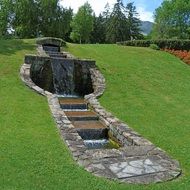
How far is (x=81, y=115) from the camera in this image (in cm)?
1337

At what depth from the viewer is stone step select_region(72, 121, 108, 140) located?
38.1ft

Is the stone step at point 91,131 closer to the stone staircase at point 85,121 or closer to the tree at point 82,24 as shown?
the stone staircase at point 85,121

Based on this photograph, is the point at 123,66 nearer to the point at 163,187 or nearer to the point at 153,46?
the point at 153,46

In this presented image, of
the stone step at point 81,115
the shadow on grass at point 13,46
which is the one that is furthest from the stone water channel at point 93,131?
the shadow on grass at point 13,46

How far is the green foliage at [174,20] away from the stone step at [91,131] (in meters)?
55.2

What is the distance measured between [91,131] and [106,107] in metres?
2.71

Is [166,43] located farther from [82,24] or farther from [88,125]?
[82,24]

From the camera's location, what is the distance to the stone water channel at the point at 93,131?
323 inches

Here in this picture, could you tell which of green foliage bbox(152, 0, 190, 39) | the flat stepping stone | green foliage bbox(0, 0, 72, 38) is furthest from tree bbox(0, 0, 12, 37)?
the flat stepping stone

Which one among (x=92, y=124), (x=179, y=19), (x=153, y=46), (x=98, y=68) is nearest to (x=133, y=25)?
(x=179, y=19)

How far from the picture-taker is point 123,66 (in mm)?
21875

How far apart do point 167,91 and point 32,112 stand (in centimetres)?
835

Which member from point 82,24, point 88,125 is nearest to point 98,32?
point 82,24

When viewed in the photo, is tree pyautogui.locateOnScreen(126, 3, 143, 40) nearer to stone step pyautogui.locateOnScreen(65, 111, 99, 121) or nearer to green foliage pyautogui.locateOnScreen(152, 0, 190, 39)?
green foliage pyautogui.locateOnScreen(152, 0, 190, 39)
